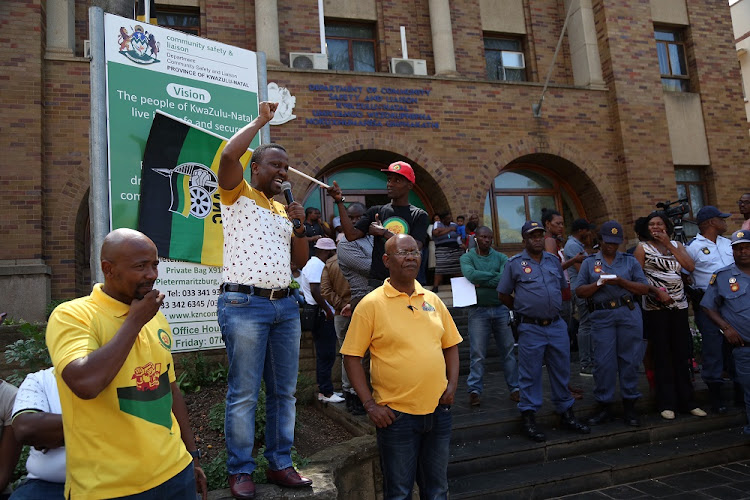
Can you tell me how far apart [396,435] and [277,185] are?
158 centimetres

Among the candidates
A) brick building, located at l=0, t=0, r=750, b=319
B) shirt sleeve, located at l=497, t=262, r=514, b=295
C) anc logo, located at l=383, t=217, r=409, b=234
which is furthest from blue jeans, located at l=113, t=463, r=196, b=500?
brick building, located at l=0, t=0, r=750, b=319

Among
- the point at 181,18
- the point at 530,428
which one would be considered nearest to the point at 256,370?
the point at 530,428

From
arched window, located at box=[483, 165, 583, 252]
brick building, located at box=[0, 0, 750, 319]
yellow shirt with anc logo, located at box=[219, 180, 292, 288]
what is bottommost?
yellow shirt with anc logo, located at box=[219, 180, 292, 288]

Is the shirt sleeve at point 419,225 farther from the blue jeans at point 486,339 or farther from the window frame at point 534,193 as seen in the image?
the window frame at point 534,193

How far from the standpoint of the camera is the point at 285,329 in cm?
312

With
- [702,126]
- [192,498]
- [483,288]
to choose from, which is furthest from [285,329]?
[702,126]

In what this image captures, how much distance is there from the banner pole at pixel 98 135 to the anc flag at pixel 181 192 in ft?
0.95

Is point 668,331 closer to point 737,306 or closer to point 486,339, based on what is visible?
point 737,306

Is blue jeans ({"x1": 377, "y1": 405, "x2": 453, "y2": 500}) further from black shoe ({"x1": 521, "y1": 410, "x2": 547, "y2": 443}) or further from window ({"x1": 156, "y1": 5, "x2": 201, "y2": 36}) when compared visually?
window ({"x1": 156, "y1": 5, "x2": 201, "y2": 36})

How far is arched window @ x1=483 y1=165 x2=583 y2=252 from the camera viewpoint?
12438 mm

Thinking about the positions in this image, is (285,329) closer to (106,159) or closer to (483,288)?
(106,159)

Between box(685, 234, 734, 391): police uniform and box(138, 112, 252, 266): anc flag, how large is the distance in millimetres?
4851

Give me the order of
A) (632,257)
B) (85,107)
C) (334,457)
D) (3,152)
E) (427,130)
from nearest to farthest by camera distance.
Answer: (334,457) < (632,257) < (3,152) < (85,107) < (427,130)

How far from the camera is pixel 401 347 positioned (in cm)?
310
